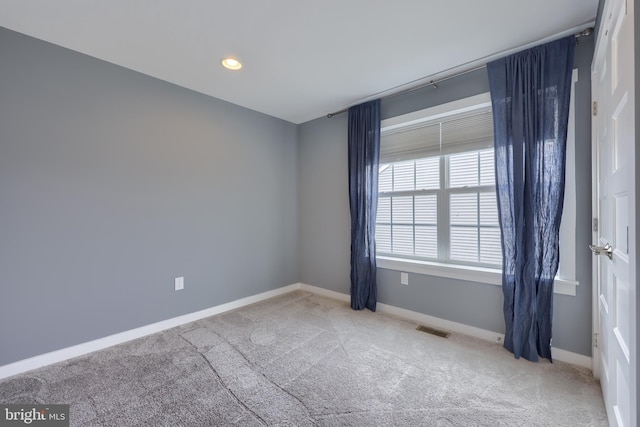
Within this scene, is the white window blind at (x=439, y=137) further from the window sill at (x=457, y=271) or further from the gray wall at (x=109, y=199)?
the gray wall at (x=109, y=199)

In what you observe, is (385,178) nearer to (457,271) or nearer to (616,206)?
(457,271)

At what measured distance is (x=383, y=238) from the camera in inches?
122

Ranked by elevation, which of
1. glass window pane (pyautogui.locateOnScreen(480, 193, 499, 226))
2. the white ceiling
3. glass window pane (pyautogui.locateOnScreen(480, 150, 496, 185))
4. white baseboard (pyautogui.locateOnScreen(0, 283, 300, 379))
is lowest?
white baseboard (pyautogui.locateOnScreen(0, 283, 300, 379))

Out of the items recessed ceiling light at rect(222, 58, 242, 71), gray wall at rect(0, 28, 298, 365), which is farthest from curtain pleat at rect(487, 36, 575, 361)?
gray wall at rect(0, 28, 298, 365)

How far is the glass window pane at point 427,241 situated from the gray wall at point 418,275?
247mm

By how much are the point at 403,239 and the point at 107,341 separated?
293cm

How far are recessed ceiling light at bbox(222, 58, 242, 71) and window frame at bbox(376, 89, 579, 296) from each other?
159 cm

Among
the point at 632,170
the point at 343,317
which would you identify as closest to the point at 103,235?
the point at 343,317

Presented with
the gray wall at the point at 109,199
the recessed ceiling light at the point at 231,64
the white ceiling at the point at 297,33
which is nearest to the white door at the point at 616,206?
the white ceiling at the point at 297,33

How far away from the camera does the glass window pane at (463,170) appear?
8.03 feet

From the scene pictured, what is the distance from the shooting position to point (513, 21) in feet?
5.82

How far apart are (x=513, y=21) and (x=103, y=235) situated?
11.5 ft

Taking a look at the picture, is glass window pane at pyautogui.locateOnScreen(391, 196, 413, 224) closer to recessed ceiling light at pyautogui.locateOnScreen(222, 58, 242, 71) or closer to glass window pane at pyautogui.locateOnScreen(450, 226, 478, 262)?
Answer: glass window pane at pyautogui.locateOnScreen(450, 226, 478, 262)

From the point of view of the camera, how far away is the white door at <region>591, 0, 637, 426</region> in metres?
0.94
